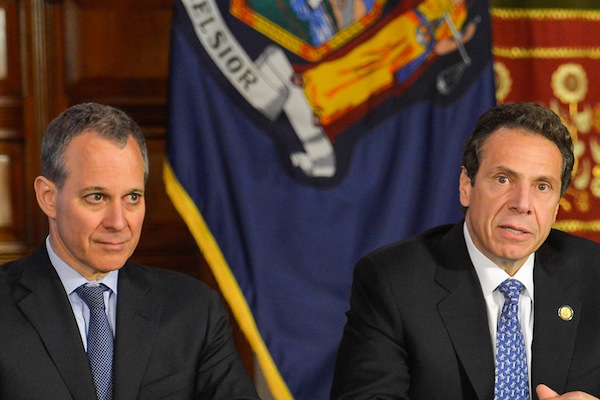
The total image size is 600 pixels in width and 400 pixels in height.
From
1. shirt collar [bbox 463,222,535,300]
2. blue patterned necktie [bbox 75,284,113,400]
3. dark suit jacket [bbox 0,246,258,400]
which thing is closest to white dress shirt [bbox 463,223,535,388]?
shirt collar [bbox 463,222,535,300]

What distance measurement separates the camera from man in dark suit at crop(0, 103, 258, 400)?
1938mm

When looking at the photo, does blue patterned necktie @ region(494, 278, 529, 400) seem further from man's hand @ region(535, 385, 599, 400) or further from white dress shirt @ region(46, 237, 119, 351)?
white dress shirt @ region(46, 237, 119, 351)

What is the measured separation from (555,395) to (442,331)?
298 millimetres

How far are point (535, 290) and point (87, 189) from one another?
3.48 ft

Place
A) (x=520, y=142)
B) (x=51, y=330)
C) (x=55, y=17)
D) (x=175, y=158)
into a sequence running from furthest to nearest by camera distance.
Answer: (x=55, y=17) → (x=175, y=158) → (x=520, y=142) → (x=51, y=330)

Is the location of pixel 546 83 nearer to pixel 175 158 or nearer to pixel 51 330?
pixel 175 158

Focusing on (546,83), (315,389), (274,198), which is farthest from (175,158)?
(546,83)

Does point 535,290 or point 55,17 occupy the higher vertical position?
point 55,17

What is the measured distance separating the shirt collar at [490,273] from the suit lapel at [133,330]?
2.47ft

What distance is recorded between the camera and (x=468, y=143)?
234cm

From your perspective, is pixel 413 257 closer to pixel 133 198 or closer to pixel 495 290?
pixel 495 290

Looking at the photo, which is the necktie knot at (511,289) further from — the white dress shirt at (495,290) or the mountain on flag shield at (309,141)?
the mountain on flag shield at (309,141)

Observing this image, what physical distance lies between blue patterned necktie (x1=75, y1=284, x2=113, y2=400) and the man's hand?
2.92ft

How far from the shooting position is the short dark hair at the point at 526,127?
2.24m
